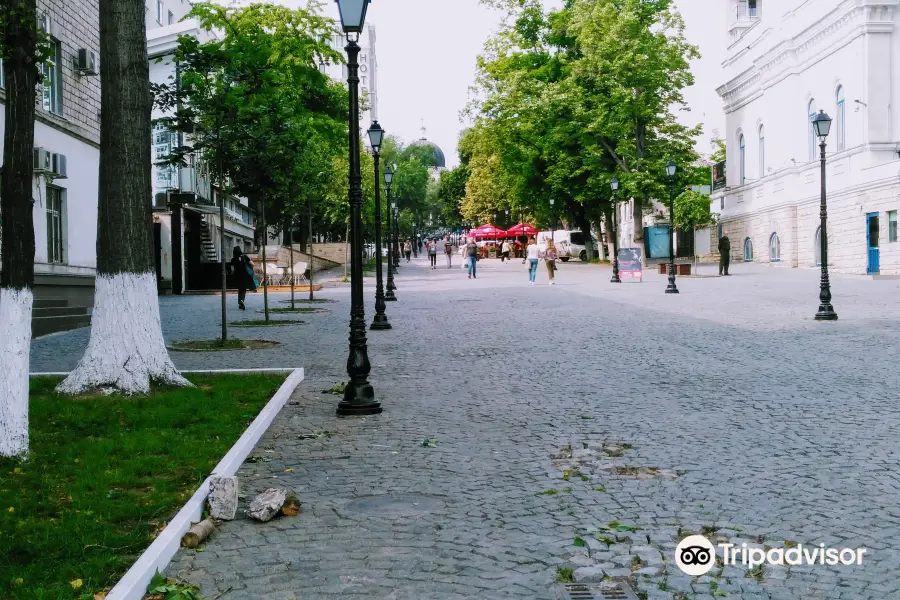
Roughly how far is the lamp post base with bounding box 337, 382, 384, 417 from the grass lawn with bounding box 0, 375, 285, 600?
0.85 meters

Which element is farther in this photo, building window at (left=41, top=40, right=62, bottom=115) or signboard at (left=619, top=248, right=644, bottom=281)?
signboard at (left=619, top=248, right=644, bottom=281)

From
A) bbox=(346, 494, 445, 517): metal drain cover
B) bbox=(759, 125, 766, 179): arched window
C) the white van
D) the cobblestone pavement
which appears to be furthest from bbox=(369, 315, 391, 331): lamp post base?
the white van

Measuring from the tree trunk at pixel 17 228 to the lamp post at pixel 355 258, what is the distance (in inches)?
115

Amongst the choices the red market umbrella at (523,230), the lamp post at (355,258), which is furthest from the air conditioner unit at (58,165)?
the red market umbrella at (523,230)

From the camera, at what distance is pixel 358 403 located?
9.11 m

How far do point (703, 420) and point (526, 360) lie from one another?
188 inches

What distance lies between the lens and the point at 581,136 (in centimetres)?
4975

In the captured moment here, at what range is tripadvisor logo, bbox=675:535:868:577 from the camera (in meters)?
4.57

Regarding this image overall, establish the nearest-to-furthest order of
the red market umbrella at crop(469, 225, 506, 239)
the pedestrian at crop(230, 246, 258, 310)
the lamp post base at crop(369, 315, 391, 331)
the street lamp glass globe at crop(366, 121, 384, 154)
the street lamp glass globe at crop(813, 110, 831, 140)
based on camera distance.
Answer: the lamp post base at crop(369, 315, 391, 331)
the street lamp glass globe at crop(813, 110, 831, 140)
the street lamp glass globe at crop(366, 121, 384, 154)
the pedestrian at crop(230, 246, 258, 310)
the red market umbrella at crop(469, 225, 506, 239)

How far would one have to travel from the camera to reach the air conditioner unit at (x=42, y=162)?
1944cm

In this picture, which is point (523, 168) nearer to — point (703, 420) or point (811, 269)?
point (811, 269)

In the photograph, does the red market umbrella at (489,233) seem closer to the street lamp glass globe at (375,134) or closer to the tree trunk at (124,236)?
the street lamp glass globe at (375,134)

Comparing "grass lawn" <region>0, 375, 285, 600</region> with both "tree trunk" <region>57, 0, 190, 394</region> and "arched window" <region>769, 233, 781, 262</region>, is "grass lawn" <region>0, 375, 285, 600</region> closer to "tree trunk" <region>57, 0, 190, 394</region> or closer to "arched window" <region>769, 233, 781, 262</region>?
"tree trunk" <region>57, 0, 190, 394</region>

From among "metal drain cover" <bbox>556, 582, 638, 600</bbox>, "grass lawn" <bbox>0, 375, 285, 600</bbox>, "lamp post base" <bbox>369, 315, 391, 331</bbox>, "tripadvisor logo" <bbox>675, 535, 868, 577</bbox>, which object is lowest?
"metal drain cover" <bbox>556, 582, 638, 600</bbox>
